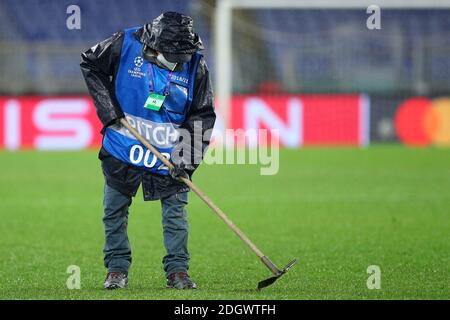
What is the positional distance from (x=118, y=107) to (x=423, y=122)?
15.8 meters

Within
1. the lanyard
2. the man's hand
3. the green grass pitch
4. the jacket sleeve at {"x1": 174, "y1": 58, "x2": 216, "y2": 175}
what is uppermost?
the lanyard

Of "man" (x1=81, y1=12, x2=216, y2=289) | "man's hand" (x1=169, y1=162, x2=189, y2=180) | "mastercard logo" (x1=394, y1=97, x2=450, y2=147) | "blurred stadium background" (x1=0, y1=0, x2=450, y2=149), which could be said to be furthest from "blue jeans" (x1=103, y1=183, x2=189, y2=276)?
"mastercard logo" (x1=394, y1=97, x2=450, y2=147)

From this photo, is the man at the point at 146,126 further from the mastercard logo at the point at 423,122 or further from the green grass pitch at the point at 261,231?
the mastercard logo at the point at 423,122

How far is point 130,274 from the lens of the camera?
7.07m

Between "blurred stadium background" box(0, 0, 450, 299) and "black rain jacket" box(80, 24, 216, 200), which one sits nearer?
"black rain jacket" box(80, 24, 216, 200)

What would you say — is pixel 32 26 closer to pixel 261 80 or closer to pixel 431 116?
pixel 261 80

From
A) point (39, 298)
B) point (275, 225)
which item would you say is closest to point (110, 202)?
point (39, 298)

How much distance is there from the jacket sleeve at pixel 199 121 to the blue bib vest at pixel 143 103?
0.13ft

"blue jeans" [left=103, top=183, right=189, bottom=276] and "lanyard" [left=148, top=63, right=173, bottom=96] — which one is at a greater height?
"lanyard" [left=148, top=63, right=173, bottom=96]

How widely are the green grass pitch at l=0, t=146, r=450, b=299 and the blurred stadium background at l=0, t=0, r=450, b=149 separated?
3.06 metres

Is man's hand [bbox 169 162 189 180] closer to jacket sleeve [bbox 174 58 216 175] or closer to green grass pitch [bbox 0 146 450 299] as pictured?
jacket sleeve [bbox 174 58 216 175]

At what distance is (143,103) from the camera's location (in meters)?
6.38

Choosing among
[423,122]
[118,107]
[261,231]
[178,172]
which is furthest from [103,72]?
[423,122]

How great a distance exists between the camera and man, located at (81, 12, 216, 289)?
633 centimetres
